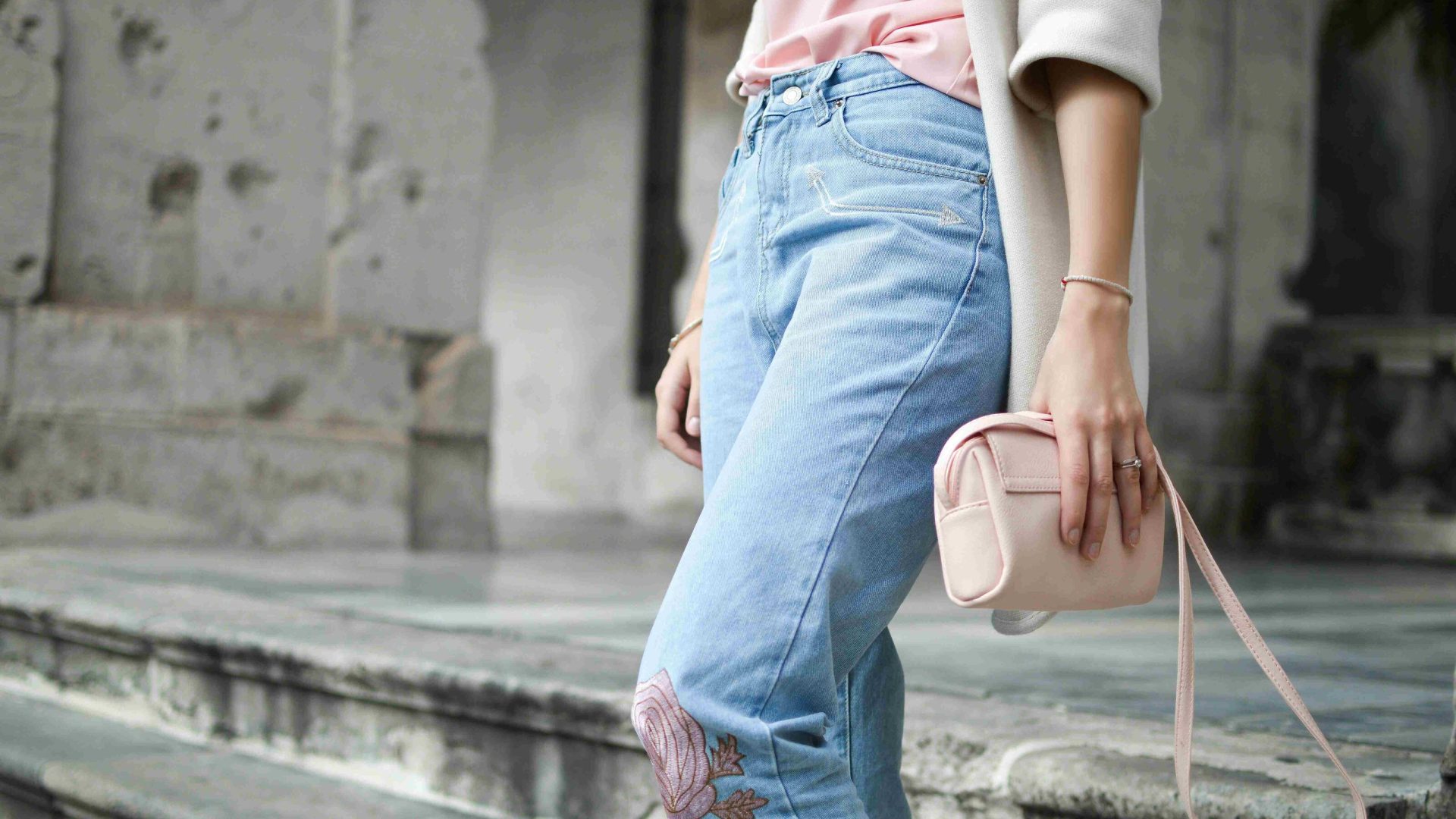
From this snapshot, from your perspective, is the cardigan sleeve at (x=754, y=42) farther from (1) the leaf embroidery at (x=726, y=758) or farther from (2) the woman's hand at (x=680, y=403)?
(1) the leaf embroidery at (x=726, y=758)

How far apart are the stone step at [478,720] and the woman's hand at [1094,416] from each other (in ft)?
1.64

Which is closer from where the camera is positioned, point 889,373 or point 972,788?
point 889,373

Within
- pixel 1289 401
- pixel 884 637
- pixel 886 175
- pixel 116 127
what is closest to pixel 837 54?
pixel 886 175

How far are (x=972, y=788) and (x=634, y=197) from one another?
6.48 m

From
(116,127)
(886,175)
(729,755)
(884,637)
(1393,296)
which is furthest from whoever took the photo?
(1393,296)

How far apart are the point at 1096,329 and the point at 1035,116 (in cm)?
22

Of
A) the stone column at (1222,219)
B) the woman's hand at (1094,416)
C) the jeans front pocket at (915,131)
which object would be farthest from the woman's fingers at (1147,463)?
the stone column at (1222,219)

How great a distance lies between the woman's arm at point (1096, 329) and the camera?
1124 mm

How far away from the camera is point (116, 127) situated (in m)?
4.68

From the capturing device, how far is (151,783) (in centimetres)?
235

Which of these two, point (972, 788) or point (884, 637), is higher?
point (884, 637)

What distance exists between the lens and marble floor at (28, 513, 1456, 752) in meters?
2.24

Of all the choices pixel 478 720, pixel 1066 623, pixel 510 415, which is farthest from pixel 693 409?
pixel 510 415

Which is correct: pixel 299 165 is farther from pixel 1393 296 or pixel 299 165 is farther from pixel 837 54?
pixel 1393 296
